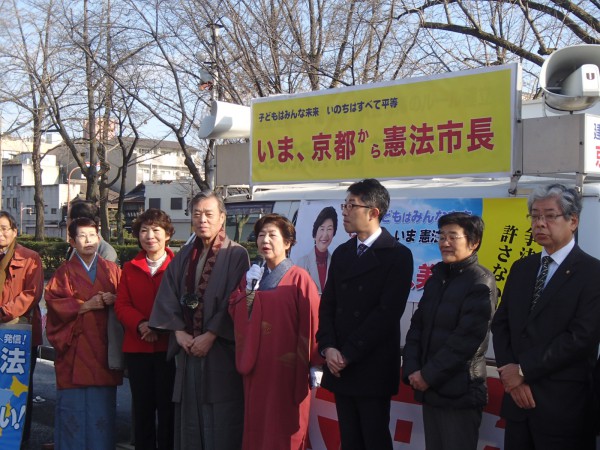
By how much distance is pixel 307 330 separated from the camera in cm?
400

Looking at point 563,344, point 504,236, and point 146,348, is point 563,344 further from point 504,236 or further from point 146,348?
point 146,348

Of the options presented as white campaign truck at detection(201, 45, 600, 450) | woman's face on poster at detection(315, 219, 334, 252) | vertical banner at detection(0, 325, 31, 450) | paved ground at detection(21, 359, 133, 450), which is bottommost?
paved ground at detection(21, 359, 133, 450)

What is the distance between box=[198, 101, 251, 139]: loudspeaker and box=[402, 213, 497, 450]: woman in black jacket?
2481 mm

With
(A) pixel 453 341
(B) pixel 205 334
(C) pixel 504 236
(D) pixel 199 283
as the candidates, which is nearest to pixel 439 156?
(C) pixel 504 236

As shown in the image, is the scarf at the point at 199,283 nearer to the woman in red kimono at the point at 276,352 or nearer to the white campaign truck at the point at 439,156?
the woman in red kimono at the point at 276,352

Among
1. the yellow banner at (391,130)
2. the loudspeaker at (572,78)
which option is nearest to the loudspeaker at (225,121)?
the yellow banner at (391,130)

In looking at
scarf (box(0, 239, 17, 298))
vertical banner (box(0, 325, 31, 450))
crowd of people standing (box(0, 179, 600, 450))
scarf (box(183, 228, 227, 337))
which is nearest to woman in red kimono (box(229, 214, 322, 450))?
crowd of people standing (box(0, 179, 600, 450))

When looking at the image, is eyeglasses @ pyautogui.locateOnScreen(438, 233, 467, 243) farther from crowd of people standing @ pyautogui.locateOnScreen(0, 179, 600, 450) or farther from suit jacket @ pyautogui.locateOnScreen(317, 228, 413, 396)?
suit jacket @ pyautogui.locateOnScreen(317, 228, 413, 396)

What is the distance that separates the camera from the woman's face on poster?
4734mm

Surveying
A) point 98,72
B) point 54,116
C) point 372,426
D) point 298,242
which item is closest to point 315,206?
point 298,242

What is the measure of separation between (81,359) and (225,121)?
211cm

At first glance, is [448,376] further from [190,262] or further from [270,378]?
[190,262]

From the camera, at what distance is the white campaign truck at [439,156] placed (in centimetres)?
376

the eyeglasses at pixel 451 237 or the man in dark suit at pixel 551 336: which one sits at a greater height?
the eyeglasses at pixel 451 237
